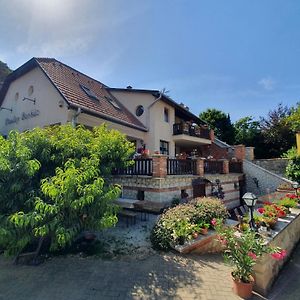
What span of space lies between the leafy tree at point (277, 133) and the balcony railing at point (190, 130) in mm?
7135

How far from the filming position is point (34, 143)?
5.72 metres

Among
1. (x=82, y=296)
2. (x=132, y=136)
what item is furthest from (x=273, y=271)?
(x=132, y=136)

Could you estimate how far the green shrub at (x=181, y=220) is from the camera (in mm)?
6324

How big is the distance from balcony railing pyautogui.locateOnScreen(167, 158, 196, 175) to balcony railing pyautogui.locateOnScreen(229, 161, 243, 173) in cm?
510

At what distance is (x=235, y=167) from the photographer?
15203 millimetres

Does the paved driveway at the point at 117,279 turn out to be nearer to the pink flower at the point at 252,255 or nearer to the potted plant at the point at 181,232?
the potted plant at the point at 181,232

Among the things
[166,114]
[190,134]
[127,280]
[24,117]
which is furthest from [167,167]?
[24,117]

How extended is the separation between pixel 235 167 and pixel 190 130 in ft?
14.9

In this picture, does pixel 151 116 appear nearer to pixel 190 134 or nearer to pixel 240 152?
pixel 190 134

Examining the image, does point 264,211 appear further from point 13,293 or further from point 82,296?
point 13,293

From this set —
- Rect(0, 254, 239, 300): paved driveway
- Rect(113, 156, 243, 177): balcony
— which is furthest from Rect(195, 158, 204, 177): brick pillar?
Rect(0, 254, 239, 300): paved driveway

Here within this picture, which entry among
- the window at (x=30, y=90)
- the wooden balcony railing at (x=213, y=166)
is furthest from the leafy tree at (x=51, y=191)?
the window at (x=30, y=90)

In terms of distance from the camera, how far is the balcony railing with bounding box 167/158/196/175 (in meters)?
9.64

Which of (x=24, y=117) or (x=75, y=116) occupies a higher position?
(x=24, y=117)
